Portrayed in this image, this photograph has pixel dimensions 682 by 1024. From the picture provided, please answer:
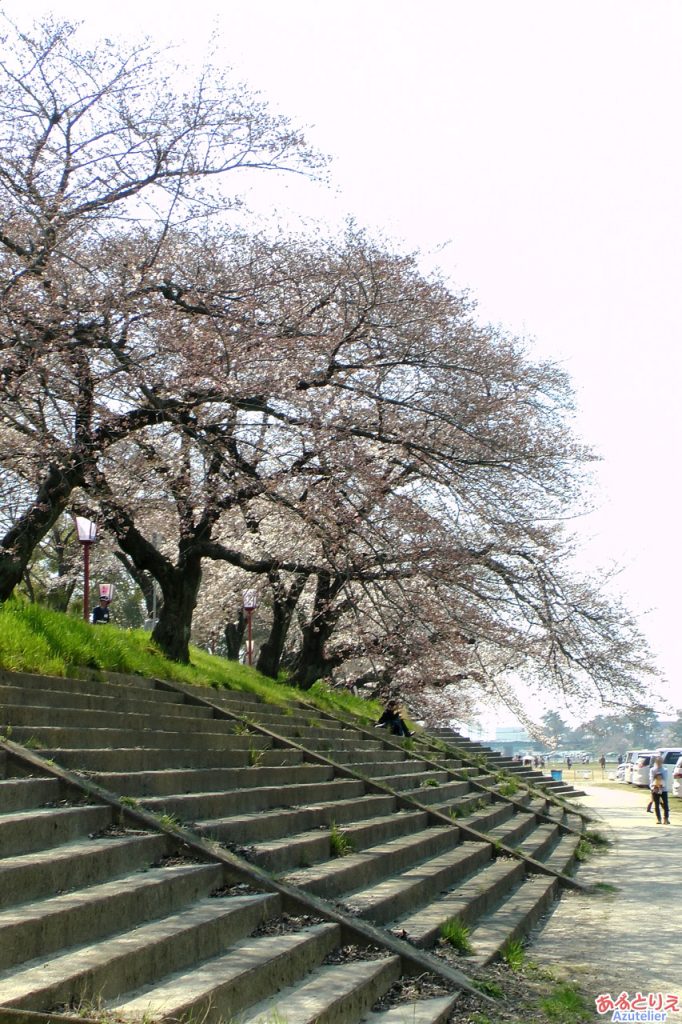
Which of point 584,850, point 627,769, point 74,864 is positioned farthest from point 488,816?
point 627,769

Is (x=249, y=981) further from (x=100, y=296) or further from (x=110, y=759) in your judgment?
(x=100, y=296)

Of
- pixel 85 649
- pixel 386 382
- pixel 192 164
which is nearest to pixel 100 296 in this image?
pixel 192 164

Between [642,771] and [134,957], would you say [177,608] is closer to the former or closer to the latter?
[134,957]

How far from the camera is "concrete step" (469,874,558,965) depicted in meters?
7.92

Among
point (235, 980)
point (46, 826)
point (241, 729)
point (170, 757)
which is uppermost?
point (241, 729)

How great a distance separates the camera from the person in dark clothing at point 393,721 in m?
22.6

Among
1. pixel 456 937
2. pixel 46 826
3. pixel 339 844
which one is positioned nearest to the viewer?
pixel 46 826

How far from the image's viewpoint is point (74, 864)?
17.3ft

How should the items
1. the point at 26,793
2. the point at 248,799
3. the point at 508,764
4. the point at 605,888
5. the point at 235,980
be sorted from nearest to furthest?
the point at 235,980
the point at 26,793
the point at 248,799
the point at 605,888
the point at 508,764

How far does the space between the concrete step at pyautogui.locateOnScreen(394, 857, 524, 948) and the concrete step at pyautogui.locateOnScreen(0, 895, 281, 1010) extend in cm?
174

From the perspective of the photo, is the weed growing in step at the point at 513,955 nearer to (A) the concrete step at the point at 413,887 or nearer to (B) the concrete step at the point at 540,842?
(A) the concrete step at the point at 413,887

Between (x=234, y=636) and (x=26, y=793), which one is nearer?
(x=26, y=793)

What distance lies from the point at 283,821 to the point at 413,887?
1167 millimetres

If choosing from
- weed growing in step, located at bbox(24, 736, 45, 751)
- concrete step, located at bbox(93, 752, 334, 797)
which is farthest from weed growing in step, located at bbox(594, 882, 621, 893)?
weed growing in step, located at bbox(24, 736, 45, 751)
